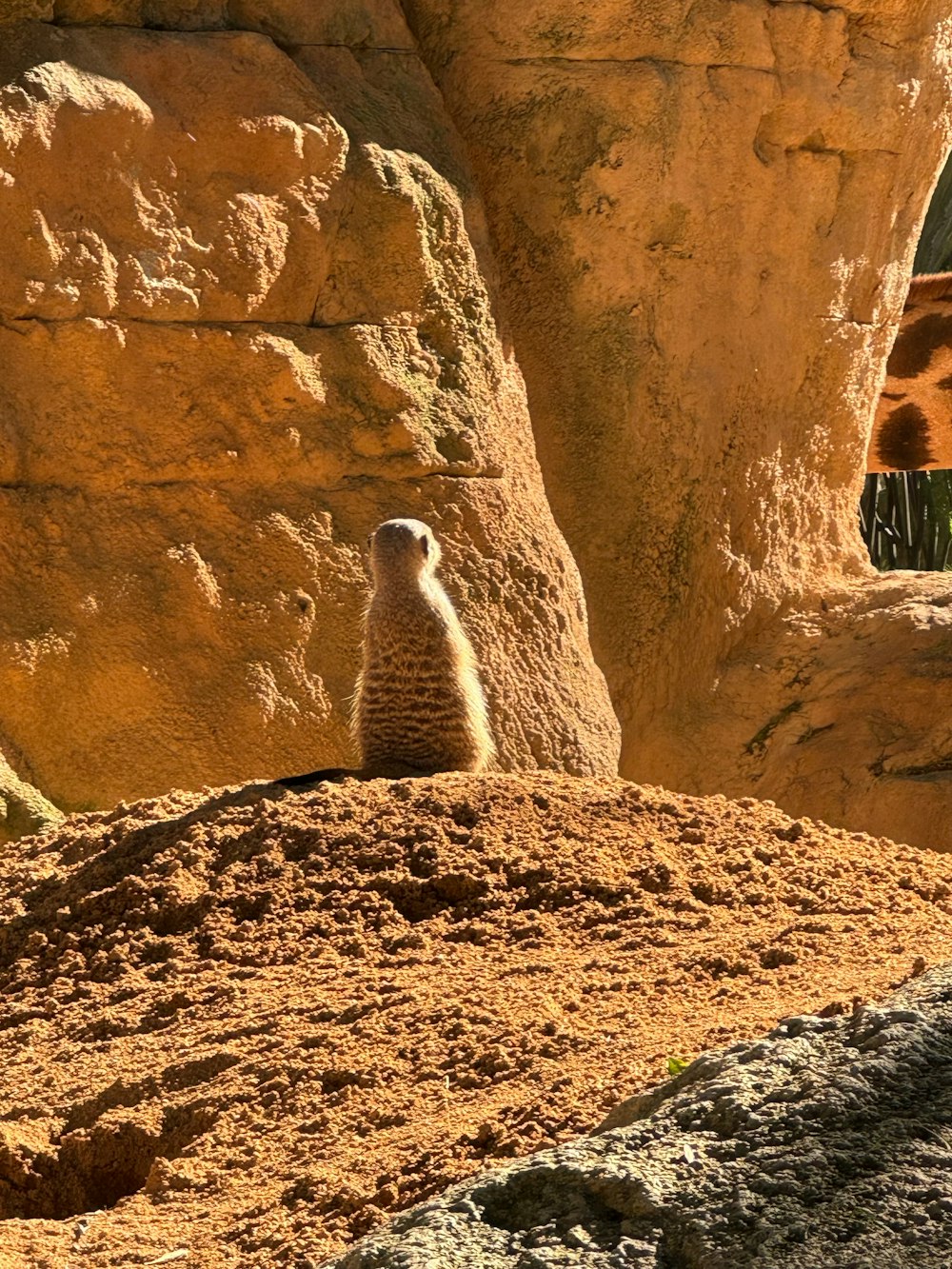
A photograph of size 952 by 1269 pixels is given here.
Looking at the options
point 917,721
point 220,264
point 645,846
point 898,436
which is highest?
point 220,264

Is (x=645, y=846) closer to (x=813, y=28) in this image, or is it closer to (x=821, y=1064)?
(x=821, y=1064)

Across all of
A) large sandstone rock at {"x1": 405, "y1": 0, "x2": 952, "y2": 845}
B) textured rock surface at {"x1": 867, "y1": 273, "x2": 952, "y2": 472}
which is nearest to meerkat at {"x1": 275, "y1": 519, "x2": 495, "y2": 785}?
large sandstone rock at {"x1": 405, "y1": 0, "x2": 952, "y2": 845}

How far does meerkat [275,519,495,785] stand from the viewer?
4.12 meters

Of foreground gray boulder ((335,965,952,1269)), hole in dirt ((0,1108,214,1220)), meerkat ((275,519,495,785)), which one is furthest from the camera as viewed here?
meerkat ((275,519,495,785))

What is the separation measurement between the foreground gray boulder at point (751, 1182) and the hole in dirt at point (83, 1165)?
0.75m

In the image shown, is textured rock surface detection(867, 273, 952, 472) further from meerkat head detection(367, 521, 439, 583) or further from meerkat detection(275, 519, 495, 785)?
meerkat detection(275, 519, 495, 785)

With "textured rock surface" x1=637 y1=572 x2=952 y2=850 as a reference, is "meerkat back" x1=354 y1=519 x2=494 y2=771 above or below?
above

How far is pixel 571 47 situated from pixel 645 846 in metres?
4.27

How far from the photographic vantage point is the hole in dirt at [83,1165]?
2.27 metres

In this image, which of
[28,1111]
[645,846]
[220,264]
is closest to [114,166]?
[220,264]

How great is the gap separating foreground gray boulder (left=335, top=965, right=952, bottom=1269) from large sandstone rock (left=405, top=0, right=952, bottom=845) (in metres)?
5.20

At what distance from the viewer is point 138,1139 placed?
2.28 meters

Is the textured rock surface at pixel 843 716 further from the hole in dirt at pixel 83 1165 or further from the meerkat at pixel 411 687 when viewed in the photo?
the hole in dirt at pixel 83 1165

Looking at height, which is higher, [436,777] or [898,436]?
[898,436]
